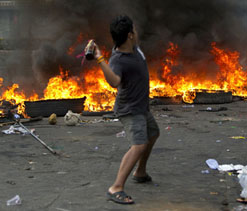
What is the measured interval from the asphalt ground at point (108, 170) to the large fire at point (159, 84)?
5.24 m

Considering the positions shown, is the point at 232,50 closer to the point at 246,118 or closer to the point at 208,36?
the point at 208,36

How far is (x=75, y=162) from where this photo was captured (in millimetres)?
5211

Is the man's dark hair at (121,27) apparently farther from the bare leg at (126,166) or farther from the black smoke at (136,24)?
the black smoke at (136,24)

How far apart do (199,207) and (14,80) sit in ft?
52.1

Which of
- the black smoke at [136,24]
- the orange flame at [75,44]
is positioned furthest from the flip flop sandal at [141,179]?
the orange flame at [75,44]

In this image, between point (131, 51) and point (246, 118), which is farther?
point (246, 118)

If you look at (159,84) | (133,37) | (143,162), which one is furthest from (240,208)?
(159,84)

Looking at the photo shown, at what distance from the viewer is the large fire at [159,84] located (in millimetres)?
13617

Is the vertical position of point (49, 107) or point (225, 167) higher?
point (225, 167)

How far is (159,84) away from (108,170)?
1145cm

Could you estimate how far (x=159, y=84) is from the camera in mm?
15914

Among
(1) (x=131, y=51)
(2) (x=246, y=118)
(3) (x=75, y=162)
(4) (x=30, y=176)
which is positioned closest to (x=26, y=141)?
(3) (x=75, y=162)

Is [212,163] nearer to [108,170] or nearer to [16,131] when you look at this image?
[108,170]

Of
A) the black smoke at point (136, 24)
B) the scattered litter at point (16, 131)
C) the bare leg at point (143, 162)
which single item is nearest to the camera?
the bare leg at point (143, 162)
